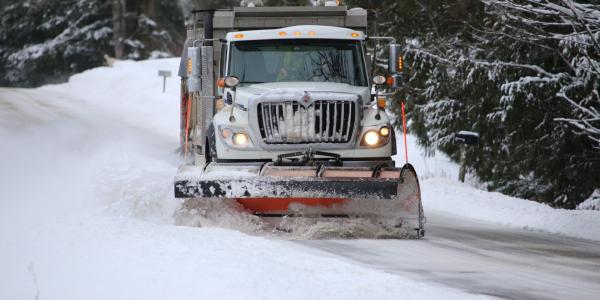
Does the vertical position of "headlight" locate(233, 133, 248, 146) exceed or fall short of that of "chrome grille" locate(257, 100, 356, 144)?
it falls short

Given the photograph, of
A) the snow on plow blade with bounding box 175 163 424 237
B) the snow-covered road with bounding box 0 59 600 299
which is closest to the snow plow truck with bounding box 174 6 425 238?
the snow on plow blade with bounding box 175 163 424 237

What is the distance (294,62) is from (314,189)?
2.41 meters

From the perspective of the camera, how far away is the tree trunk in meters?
52.9

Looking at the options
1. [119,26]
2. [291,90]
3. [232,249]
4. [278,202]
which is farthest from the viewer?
[119,26]

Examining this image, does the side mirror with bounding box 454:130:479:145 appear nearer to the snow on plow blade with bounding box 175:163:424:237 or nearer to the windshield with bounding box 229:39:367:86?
the windshield with bounding box 229:39:367:86

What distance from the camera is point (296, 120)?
11727mm

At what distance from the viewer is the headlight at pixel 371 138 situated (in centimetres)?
1200

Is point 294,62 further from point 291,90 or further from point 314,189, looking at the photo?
point 314,189

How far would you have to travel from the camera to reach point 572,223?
45.5 ft

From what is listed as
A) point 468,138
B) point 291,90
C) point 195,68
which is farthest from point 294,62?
point 468,138

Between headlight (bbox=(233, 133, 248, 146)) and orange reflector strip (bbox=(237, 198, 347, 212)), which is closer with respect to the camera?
orange reflector strip (bbox=(237, 198, 347, 212))

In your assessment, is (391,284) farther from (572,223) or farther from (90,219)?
(572,223)

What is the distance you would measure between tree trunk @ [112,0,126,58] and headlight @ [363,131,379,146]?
1674 inches

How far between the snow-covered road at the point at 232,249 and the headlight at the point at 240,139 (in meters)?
0.82
